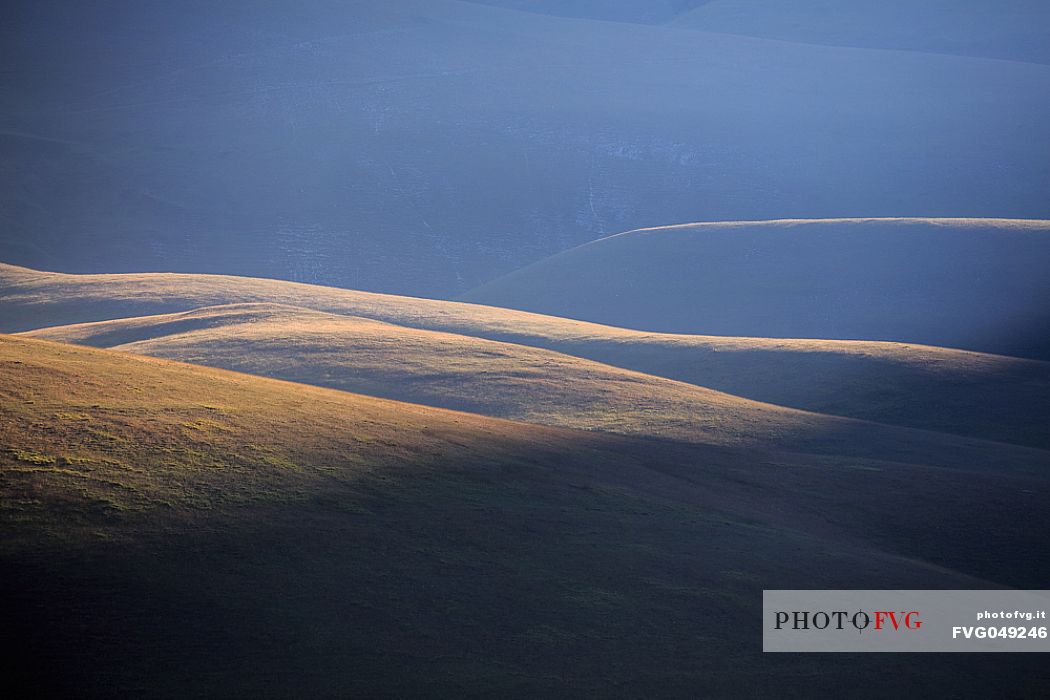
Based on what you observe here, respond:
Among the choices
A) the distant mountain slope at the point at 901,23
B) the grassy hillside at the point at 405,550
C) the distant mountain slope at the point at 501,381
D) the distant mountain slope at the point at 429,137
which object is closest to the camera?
the grassy hillside at the point at 405,550

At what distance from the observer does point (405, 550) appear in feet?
57.8

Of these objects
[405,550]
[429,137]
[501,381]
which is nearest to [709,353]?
[501,381]

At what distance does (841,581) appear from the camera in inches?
752

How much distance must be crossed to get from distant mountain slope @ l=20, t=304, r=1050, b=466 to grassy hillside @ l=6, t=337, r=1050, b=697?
5010mm

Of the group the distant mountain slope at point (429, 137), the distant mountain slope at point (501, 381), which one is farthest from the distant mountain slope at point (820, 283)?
the distant mountain slope at point (501, 381)

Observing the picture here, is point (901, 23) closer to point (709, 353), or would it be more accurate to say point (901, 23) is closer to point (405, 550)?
point (709, 353)

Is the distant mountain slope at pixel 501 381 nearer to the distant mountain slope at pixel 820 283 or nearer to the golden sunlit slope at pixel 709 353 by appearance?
the golden sunlit slope at pixel 709 353

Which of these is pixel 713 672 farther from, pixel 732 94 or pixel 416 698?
pixel 732 94

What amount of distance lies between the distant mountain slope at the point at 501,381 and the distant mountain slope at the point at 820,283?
2290cm

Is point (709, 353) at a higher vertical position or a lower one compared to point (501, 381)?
higher

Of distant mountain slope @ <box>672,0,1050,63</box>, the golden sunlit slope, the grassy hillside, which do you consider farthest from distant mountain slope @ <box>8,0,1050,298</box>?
the grassy hillside

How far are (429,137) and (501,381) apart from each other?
246ft

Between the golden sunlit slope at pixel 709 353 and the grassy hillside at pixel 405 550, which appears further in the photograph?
the golden sunlit slope at pixel 709 353

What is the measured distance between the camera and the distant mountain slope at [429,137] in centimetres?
9219
